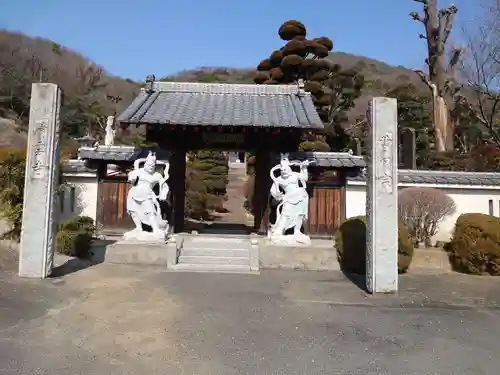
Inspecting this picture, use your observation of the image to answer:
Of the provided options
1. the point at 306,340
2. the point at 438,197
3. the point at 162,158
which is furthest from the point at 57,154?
the point at 438,197

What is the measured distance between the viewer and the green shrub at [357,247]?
9.05 metres

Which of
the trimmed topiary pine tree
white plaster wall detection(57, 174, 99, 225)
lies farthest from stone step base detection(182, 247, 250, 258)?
the trimmed topiary pine tree

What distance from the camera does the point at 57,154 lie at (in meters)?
7.99

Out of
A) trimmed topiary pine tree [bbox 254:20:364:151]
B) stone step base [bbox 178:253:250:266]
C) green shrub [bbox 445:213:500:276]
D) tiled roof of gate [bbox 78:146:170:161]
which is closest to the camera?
green shrub [bbox 445:213:500:276]

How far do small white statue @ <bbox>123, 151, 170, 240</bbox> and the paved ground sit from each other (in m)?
2.14

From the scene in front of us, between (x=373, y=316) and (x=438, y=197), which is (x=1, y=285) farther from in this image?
(x=438, y=197)

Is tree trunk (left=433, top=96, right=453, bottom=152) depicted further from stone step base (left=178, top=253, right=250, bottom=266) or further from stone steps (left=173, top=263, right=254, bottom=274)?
stone steps (left=173, top=263, right=254, bottom=274)

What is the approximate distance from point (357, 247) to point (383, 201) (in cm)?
227

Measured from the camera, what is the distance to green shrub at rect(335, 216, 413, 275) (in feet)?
29.7

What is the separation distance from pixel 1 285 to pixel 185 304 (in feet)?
11.2

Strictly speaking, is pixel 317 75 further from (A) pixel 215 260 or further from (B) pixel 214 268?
(B) pixel 214 268

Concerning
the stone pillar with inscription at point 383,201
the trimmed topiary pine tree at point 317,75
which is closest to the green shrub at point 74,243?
the stone pillar with inscription at point 383,201

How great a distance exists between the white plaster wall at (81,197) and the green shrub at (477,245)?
1036cm

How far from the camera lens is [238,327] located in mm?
5406
